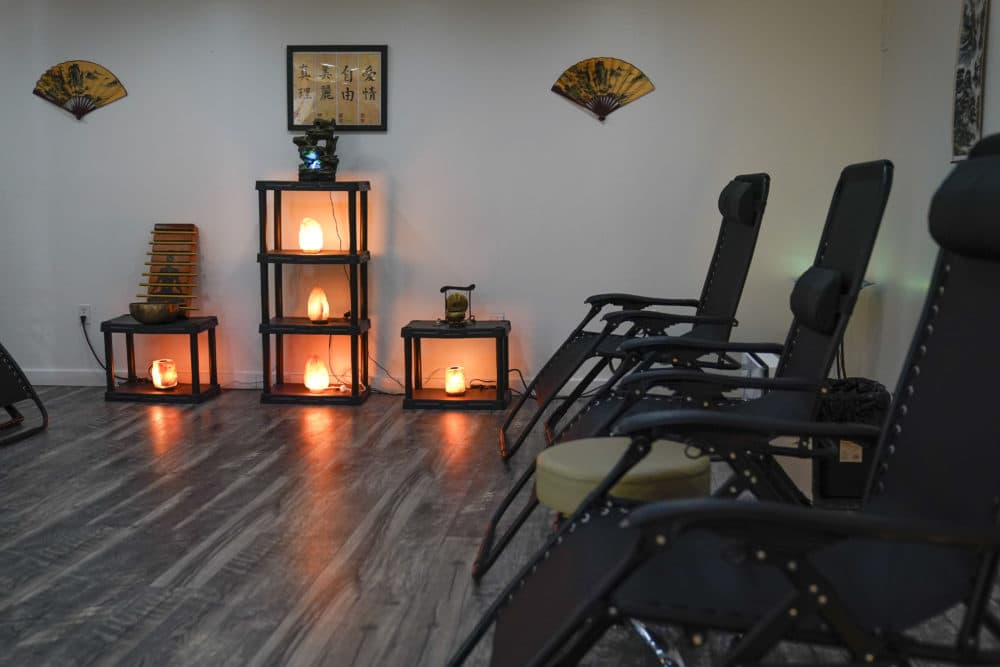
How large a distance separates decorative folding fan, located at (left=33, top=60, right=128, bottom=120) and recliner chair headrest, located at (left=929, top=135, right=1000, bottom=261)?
16.6 ft

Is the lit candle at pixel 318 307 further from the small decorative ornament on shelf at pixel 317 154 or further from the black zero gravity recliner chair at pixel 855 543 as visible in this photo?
the black zero gravity recliner chair at pixel 855 543

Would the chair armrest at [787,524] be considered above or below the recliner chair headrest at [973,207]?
below

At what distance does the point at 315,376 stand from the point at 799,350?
323 centimetres

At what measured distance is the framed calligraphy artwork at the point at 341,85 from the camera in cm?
584

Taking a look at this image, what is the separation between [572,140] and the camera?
582 centimetres

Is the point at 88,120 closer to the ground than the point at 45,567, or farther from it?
farther from it

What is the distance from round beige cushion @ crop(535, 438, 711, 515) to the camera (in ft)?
8.10

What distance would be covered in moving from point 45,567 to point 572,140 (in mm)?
3613

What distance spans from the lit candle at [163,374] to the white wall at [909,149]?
373 centimetres

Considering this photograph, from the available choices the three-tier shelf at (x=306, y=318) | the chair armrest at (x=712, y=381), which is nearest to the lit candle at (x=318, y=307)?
the three-tier shelf at (x=306, y=318)

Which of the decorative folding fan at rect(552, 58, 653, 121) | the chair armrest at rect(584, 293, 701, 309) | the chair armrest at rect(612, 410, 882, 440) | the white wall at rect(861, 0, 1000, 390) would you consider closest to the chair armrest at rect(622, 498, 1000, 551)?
the chair armrest at rect(612, 410, 882, 440)

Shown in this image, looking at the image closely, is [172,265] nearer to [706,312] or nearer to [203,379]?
[203,379]

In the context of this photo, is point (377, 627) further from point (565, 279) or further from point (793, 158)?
point (793, 158)

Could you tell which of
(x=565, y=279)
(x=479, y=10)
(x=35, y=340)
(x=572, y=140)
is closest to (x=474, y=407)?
(x=565, y=279)
